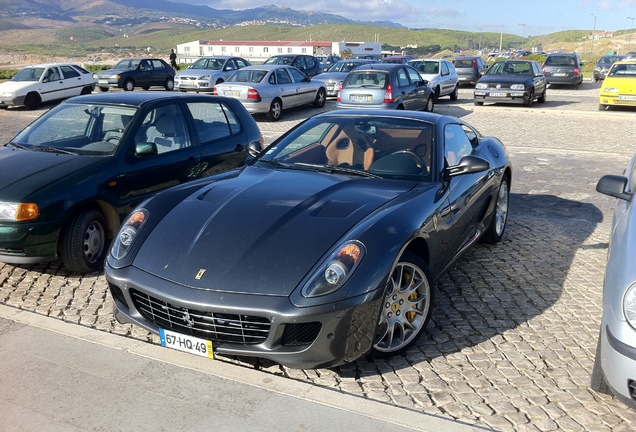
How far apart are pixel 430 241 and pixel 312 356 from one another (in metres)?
1.31

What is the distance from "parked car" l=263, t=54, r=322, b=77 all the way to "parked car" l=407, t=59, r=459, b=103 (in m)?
6.31

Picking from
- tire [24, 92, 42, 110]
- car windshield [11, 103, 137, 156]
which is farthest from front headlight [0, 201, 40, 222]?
tire [24, 92, 42, 110]

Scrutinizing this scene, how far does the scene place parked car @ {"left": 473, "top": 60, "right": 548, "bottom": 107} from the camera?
66.1ft

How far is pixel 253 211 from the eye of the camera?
4137 mm

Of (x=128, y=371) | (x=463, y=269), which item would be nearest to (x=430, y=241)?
(x=463, y=269)

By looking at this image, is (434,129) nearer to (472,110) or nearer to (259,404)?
(259,404)

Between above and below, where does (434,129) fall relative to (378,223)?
above

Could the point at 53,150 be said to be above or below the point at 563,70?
below

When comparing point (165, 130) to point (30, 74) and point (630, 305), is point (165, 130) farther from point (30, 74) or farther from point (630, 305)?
point (30, 74)

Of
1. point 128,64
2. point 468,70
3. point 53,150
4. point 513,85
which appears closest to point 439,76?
point 513,85

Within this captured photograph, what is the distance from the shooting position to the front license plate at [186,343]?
361 centimetres

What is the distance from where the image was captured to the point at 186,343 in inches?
144

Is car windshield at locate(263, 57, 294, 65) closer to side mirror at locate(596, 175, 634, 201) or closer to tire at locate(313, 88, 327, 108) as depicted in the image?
tire at locate(313, 88, 327, 108)

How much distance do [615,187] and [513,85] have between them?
16.9m
